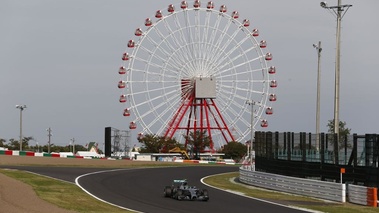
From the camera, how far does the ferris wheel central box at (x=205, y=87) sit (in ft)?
324

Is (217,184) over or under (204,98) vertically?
under

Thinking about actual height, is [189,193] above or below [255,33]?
below

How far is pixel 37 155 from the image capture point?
79.2 m

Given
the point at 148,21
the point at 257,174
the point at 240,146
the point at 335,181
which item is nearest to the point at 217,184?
the point at 257,174

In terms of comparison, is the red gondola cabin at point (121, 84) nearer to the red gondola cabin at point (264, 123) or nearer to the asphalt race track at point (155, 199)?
the red gondola cabin at point (264, 123)

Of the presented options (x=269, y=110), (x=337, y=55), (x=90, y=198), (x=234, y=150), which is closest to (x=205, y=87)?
(x=269, y=110)

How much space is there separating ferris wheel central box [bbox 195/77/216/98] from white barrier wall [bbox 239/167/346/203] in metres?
49.4

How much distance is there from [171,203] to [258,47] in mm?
69664

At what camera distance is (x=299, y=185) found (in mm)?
40438

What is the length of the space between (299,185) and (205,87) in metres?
59.6

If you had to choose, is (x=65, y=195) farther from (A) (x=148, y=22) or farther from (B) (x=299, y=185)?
(A) (x=148, y=22)

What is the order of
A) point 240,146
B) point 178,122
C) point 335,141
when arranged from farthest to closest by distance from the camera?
point 240,146 < point 178,122 < point 335,141

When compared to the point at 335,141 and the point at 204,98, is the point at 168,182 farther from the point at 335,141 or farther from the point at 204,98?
the point at 204,98

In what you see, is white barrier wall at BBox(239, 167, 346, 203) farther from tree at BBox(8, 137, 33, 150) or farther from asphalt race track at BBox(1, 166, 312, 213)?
tree at BBox(8, 137, 33, 150)
